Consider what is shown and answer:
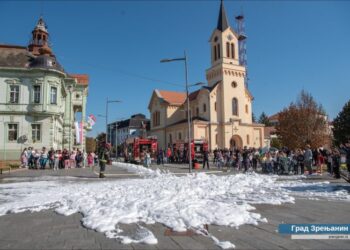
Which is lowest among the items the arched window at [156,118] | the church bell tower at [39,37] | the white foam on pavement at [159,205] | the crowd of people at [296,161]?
the white foam on pavement at [159,205]

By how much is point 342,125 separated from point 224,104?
933 inches

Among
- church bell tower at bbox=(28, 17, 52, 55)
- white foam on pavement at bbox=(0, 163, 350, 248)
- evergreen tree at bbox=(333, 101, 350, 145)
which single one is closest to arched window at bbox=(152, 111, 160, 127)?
church bell tower at bbox=(28, 17, 52, 55)

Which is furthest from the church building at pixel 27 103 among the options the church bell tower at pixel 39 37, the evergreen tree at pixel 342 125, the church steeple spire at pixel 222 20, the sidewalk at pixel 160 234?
the evergreen tree at pixel 342 125

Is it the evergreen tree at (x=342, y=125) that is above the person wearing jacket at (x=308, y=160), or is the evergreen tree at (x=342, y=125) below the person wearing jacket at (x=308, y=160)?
above

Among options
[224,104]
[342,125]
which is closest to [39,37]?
Answer: [224,104]

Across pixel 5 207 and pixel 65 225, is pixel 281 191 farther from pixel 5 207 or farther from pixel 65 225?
pixel 5 207

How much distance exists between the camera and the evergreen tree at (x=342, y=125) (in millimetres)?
58531

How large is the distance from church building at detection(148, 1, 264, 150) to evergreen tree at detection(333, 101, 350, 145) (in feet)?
47.2

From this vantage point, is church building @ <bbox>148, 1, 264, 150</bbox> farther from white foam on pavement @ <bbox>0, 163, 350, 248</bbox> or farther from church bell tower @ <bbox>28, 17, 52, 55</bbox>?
white foam on pavement @ <bbox>0, 163, 350, 248</bbox>

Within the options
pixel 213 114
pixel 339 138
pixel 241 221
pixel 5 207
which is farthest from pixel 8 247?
pixel 339 138

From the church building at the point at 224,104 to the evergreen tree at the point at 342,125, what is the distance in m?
14.4

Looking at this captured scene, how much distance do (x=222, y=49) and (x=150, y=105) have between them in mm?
26016

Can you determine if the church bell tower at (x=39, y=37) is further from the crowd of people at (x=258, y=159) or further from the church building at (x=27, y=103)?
the crowd of people at (x=258, y=159)

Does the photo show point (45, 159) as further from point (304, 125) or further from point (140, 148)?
point (304, 125)
